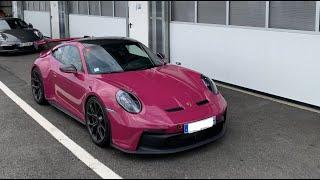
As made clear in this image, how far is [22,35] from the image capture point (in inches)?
567

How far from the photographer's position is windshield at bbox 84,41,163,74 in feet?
19.3

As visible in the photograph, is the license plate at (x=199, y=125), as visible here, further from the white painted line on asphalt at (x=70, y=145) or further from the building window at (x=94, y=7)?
the building window at (x=94, y=7)

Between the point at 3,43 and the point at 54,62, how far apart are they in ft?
25.7

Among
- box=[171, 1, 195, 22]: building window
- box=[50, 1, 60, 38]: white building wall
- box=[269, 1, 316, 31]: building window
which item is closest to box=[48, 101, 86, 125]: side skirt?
box=[269, 1, 316, 31]: building window

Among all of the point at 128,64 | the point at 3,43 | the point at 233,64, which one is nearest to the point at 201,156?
the point at 128,64

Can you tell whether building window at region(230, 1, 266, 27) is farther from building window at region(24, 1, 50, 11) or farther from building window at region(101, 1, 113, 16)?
building window at region(24, 1, 50, 11)

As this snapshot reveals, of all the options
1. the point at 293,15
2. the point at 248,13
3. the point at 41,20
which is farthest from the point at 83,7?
the point at 293,15

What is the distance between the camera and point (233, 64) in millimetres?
8672

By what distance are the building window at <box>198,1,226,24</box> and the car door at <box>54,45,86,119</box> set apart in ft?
12.0

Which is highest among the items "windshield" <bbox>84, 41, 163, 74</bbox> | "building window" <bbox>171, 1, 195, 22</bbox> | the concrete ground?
"building window" <bbox>171, 1, 195, 22</bbox>

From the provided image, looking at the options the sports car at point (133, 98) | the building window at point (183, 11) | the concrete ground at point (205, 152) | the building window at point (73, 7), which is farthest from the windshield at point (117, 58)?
the building window at point (73, 7)

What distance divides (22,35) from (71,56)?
8.68 meters

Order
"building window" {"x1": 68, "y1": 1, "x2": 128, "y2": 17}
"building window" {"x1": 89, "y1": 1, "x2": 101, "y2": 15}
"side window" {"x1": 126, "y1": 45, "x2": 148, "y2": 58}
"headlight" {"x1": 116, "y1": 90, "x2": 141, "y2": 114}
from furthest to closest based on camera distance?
"building window" {"x1": 89, "y1": 1, "x2": 101, "y2": 15}, "building window" {"x1": 68, "y1": 1, "x2": 128, "y2": 17}, "side window" {"x1": 126, "y1": 45, "x2": 148, "y2": 58}, "headlight" {"x1": 116, "y1": 90, "x2": 141, "y2": 114}

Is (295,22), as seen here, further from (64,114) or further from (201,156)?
(64,114)
